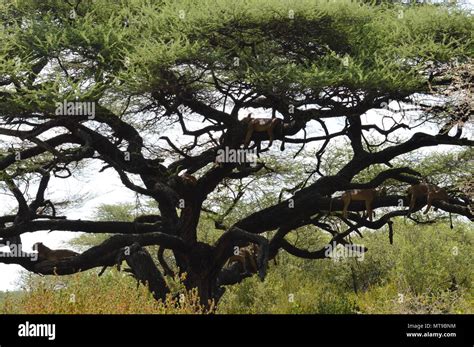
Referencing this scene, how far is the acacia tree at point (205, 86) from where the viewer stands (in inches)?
548

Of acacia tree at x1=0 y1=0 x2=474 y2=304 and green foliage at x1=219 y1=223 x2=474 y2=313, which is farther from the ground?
acacia tree at x1=0 y1=0 x2=474 y2=304

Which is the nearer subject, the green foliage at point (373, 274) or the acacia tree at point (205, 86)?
the acacia tree at point (205, 86)

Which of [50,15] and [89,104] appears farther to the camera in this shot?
[50,15]

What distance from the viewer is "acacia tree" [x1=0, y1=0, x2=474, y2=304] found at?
13.9 metres

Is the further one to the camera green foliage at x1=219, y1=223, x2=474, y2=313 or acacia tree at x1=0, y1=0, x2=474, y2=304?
green foliage at x1=219, y1=223, x2=474, y2=313

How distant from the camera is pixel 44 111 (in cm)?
1379

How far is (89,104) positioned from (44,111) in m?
0.85

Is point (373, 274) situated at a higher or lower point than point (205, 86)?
lower

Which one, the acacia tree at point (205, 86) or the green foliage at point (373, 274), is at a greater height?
the acacia tree at point (205, 86)

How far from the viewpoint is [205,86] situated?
15906 millimetres

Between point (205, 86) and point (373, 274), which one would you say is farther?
point (373, 274)

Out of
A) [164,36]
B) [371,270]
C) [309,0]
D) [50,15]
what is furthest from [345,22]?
[371,270]
